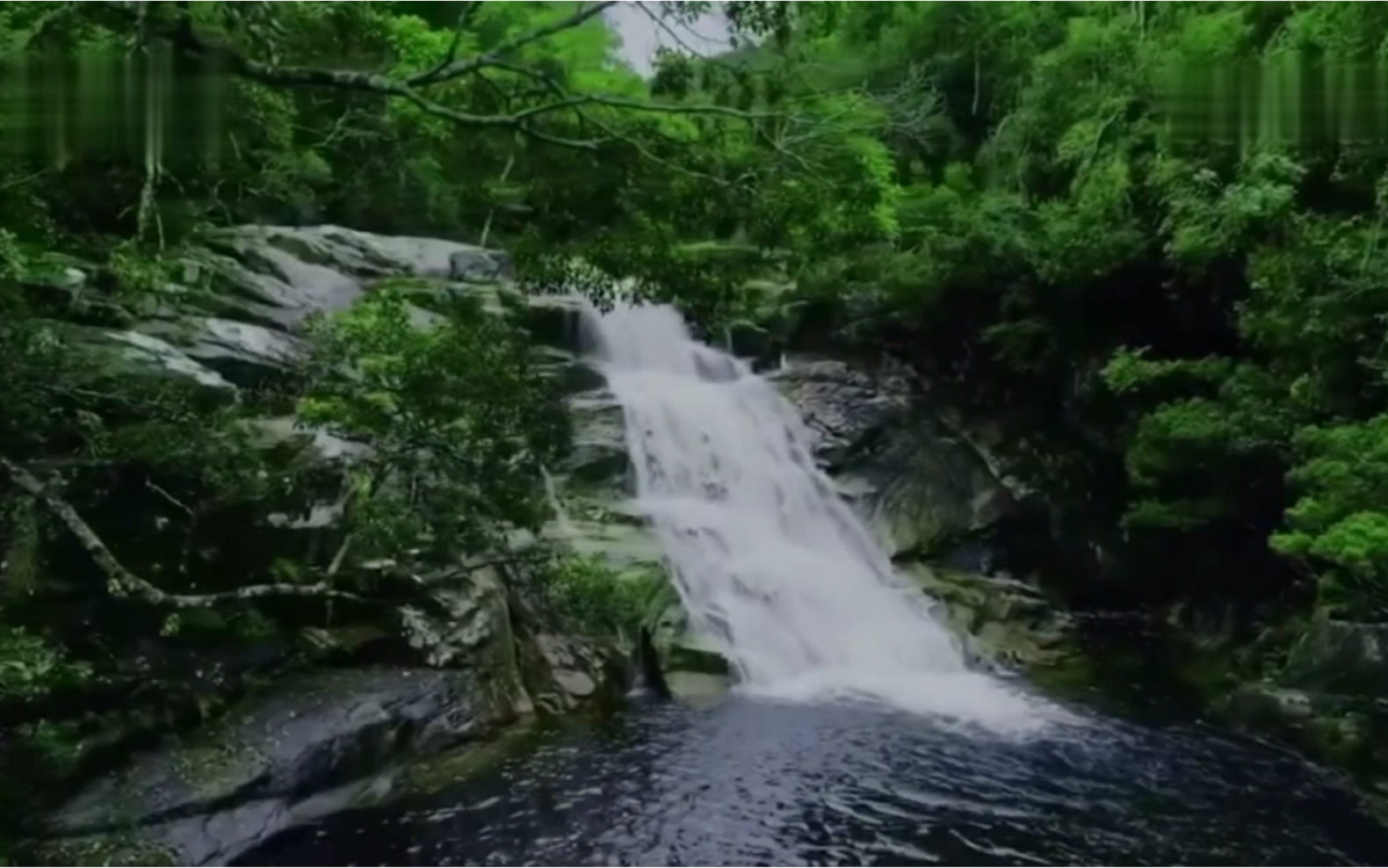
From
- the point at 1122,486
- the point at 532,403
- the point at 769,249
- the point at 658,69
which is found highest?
the point at 658,69

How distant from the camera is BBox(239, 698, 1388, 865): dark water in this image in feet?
21.7

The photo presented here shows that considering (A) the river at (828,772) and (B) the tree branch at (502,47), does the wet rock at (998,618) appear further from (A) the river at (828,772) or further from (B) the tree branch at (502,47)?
(B) the tree branch at (502,47)

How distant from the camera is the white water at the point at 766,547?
410 inches

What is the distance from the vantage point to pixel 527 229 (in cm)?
598

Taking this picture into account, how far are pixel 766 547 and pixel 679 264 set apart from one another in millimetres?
6925

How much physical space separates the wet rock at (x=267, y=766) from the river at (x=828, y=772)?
236mm

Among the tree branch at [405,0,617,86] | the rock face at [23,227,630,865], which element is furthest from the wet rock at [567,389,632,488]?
the tree branch at [405,0,617,86]

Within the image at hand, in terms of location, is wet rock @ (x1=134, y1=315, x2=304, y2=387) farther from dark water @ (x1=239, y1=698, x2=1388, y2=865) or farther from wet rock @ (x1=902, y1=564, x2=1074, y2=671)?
wet rock @ (x1=902, y1=564, x2=1074, y2=671)

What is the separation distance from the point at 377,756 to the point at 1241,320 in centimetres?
821

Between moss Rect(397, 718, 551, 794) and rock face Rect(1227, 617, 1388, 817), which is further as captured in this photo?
rock face Rect(1227, 617, 1388, 817)

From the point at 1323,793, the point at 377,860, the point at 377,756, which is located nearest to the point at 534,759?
the point at 377,756

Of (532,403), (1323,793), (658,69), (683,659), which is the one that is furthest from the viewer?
(683,659)

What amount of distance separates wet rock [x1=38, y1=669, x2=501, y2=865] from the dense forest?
390mm

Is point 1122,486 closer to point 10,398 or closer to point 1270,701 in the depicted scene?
point 1270,701
